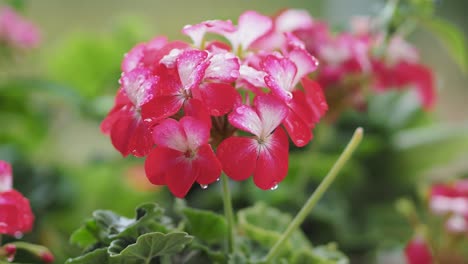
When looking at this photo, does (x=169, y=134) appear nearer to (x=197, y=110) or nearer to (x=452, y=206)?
(x=197, y=110)

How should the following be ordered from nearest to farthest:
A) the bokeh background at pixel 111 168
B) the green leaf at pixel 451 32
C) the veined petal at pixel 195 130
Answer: the veined petal at pixel 195 130 → the green leaf at pixel 451 32 → the bokeh background at pixel 111 168

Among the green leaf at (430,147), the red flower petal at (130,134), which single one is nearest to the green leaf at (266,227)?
the red flower petal at (130,134)

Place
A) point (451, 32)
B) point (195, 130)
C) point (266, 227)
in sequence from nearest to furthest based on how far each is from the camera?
point (195, 130), point (266, 227), point (451, 32)

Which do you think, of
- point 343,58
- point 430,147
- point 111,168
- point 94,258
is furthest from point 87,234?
point 430,147

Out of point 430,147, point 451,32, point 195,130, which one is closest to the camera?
point 195,130

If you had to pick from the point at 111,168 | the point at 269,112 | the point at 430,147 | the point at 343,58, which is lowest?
the point at 430,147

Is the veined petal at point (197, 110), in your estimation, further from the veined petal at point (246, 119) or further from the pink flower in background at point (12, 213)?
the pink flower in background at point (12, 213)
